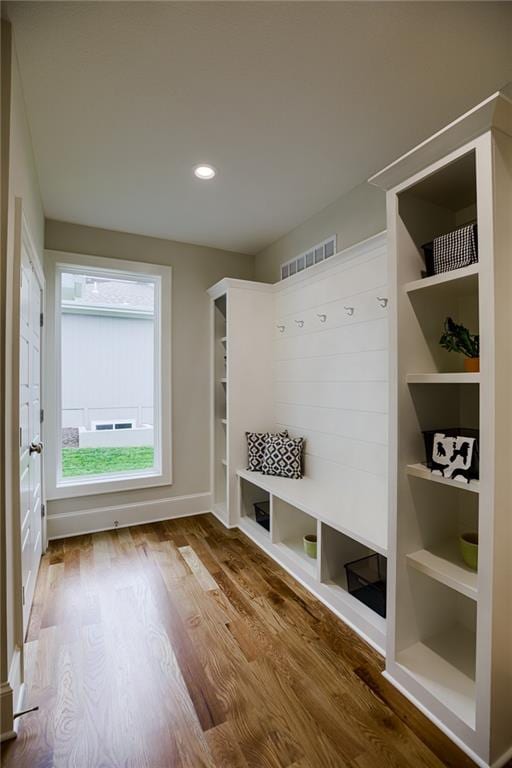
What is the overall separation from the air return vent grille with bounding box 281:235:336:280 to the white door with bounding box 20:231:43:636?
79.8 inches

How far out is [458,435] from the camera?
1614 millimetres

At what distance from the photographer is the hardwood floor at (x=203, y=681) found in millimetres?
1311

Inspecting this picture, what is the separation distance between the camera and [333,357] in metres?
2.75

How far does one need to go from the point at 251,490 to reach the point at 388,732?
219cm

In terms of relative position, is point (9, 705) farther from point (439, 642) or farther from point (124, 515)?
point (124, 515)

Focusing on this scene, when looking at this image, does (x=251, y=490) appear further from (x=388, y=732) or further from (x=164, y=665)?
(x=388, y=732)

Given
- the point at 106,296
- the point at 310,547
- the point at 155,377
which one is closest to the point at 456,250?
the point at 310,547

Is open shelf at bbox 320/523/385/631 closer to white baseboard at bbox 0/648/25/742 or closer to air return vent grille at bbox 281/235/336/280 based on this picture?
white baseboard at bbox 0/648/25/742

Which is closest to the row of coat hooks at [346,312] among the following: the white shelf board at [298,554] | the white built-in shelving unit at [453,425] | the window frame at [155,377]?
the white built-in shelving unit at [453,425]

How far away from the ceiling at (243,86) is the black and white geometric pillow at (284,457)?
1.98 metres

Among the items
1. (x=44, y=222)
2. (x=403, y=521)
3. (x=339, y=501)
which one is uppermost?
(x=44, y=222)

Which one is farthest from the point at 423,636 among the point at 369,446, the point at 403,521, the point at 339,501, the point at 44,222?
the point at 44,222

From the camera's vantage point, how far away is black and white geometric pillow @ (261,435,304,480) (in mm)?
3021

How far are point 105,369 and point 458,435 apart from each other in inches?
118
